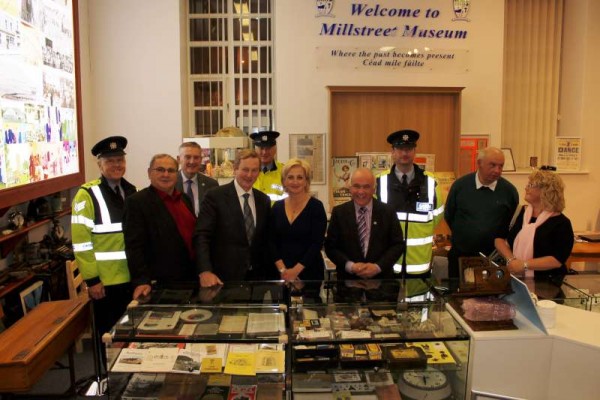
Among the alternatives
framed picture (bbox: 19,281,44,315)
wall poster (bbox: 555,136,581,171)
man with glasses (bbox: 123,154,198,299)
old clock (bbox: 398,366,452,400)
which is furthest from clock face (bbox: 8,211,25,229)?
wall poster (bbox: 555,136,581,171)

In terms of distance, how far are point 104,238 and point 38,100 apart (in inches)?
62.7

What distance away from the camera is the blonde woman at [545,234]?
280cm

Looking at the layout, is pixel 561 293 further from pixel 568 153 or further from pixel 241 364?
pixel 568 153

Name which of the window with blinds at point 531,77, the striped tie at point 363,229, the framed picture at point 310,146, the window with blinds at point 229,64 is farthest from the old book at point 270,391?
the window with blinds at point 531,77

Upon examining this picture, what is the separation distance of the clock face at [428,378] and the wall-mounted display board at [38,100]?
2834mm

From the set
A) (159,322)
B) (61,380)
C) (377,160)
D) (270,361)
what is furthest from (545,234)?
(61,380)

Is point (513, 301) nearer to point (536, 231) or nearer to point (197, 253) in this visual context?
point (536, 231)

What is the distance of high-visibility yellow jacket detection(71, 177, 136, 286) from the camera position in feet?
9.56

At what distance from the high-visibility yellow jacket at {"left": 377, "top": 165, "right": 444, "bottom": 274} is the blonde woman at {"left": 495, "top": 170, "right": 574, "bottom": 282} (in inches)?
22.7

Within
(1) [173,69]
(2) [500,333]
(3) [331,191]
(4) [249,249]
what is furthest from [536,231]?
(1) [173,69]

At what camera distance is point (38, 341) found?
2.60 metres

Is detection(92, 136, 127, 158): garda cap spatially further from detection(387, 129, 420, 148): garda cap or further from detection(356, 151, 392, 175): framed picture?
detection(356, 151, 392, 175): framed picture

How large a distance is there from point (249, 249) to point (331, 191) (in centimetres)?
328

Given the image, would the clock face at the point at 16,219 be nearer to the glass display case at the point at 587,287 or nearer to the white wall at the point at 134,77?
the white wall at the point at 134,77
